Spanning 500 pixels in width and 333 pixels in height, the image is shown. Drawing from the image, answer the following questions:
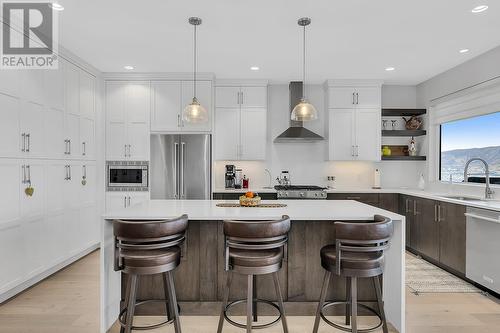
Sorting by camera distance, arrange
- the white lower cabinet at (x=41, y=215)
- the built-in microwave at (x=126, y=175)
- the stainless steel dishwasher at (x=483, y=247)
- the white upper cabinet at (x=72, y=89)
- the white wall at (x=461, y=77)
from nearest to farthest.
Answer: the white lower cabinet at (x=41, y=215), the stainless steel dishwasher at (x=483, y=247), the white wall at (x=461, y=77), the white upper cabinet at (x=72, y=89), the built-in microwave at (x=126, y=175)

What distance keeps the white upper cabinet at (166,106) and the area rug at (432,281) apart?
381cm

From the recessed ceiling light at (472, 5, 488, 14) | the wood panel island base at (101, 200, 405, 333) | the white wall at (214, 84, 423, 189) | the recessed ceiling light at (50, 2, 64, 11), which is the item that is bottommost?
the wood panel island base at (101, 200, 405, 333)

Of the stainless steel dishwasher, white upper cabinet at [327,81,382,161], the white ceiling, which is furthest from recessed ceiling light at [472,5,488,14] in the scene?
white upper cabinet at [327,81,382,161]

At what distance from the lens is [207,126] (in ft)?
16.3

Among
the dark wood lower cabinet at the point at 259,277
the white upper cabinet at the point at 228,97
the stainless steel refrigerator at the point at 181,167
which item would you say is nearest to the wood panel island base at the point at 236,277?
the dark wood lower cabinet at the point at 259,277

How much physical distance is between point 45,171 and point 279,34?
2.98 metres

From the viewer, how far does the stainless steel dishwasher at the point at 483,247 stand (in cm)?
306

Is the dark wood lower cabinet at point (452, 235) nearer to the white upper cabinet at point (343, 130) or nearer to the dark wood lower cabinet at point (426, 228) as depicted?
the dark wood lower cabinet at point (426, 228)

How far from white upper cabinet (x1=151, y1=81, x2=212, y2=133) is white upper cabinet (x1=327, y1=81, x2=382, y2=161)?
2.05m

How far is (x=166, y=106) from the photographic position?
196 inches

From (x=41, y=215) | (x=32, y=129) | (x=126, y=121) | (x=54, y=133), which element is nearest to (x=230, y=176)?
(x=126, y=121)

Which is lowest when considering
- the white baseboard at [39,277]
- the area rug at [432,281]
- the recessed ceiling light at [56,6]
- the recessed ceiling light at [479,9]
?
the area rug at [432,281]

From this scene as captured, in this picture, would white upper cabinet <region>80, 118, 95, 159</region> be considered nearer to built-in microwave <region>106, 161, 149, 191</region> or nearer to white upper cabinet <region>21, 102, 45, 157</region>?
built-in microwave <region>106, 161, 149, 191</region>

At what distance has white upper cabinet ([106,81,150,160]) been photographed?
4984mm
